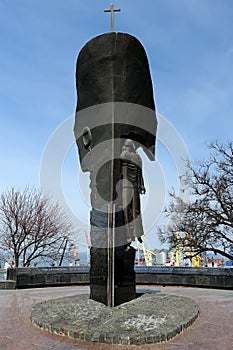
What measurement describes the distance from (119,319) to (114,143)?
3.72 metres

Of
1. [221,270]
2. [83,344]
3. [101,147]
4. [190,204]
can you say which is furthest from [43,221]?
[83,344]

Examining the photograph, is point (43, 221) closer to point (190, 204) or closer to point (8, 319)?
point (190, 204)

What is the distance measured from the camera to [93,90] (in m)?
8.09

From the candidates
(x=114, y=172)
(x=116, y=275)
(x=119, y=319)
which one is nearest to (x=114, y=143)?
(x=114, y=172)

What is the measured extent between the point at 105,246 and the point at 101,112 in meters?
3.10

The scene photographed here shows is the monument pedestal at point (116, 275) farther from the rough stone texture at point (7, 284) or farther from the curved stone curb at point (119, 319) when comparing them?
the rough stone texture at point (7, 284)

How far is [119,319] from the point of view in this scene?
18.8ft

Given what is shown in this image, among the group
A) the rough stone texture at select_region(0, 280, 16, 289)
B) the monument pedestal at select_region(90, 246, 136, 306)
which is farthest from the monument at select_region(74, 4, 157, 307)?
the rough stone texture at select_region(0, 280, 16, 289)

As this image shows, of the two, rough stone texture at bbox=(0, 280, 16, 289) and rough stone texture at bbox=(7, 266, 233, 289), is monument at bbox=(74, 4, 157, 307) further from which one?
rough stone texture at bbox=(0, 280, 16, 289)

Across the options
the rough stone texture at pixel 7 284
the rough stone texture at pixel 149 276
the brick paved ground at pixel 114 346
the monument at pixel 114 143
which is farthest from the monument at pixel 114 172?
the rough stone texture at pixel 7 284

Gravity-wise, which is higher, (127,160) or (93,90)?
(93,90)

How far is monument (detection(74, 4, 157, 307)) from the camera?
23.4 feet

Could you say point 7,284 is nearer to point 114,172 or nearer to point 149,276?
point 149,276

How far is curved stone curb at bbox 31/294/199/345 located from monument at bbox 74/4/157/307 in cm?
48
